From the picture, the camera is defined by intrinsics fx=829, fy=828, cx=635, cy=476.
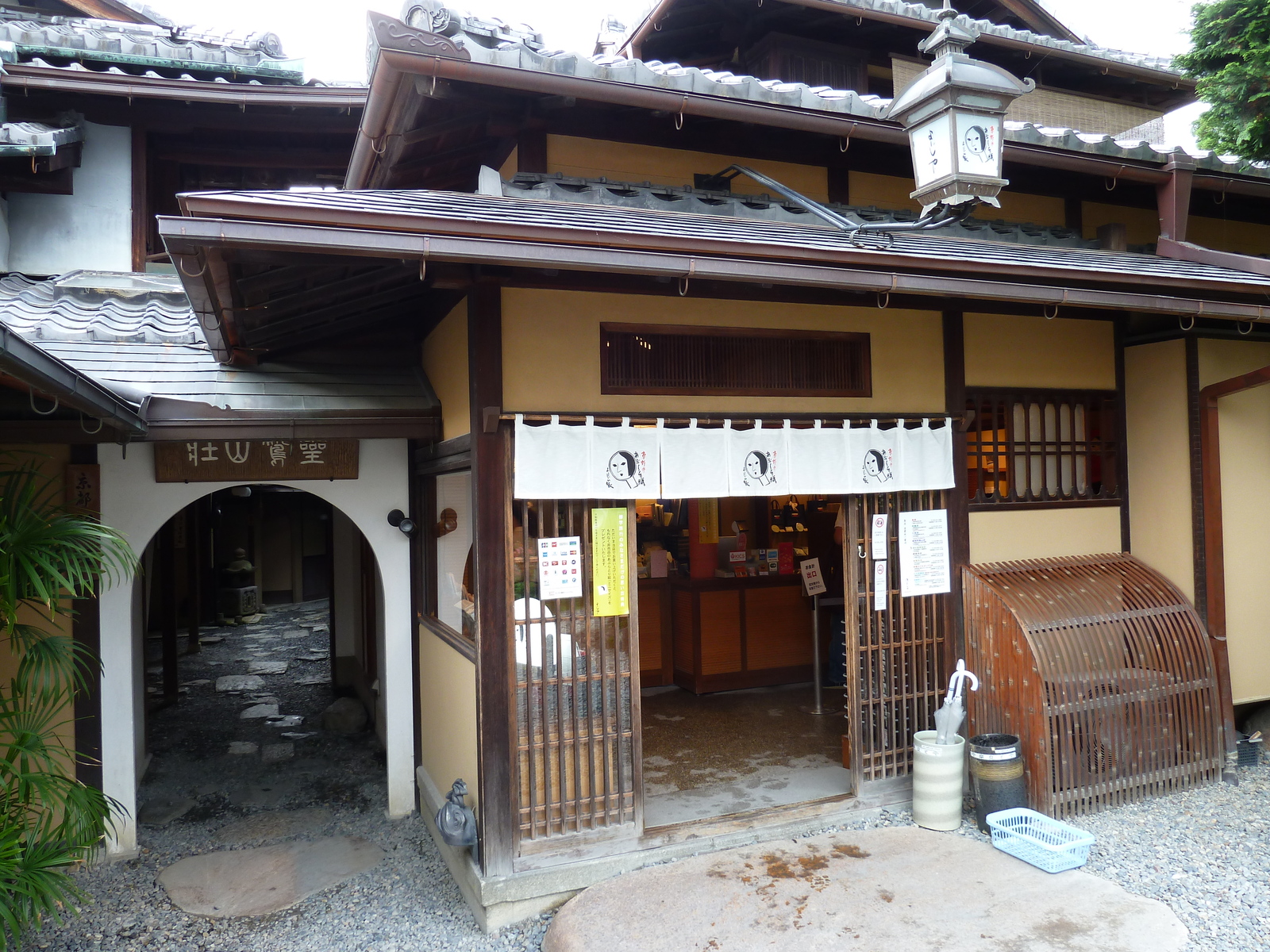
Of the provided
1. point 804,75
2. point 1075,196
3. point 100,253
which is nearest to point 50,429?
point 100,253

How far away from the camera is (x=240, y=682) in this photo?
1182 cm

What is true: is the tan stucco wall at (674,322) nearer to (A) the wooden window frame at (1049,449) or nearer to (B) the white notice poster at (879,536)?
(A) the wooden window frame at (1049,449)

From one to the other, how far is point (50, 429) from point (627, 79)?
4377 mm

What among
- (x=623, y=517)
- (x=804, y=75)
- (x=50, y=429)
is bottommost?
(x=623, y=517)

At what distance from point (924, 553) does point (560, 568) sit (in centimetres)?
283

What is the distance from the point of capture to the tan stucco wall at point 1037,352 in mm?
6484

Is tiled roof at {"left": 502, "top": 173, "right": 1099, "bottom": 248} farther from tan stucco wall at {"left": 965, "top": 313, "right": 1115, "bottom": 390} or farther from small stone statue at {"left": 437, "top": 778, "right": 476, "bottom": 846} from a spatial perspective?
small stone statue at {"left": 437, "top": 778, "right": 476, "bottom": 846}

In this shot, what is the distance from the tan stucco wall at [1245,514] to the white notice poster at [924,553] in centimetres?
263

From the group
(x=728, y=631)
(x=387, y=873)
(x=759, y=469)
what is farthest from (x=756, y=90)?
(x=387, y=873)

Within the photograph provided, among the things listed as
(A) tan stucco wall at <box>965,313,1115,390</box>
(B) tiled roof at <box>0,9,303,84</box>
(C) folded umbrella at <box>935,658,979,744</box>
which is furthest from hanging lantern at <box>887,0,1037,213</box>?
(B) tiled roof at <box>0,9,303,84</box>

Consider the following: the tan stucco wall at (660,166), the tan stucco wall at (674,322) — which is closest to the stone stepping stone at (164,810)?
the tan stucco wall at (674,322)

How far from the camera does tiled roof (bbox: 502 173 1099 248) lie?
217 inches

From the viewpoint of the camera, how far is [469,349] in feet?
16.4

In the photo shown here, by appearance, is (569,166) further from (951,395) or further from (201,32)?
(201,32)
